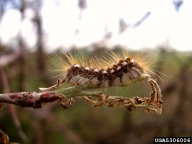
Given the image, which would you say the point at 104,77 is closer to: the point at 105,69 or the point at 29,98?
the point at 105,69

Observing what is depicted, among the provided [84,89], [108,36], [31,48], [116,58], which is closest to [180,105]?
[108,36]

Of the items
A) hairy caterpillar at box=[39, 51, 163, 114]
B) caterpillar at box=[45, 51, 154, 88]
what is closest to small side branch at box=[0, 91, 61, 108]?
hairy caterpillar at box=[39, 51, 163, 114]

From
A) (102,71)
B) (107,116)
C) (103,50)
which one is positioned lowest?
(107,116)

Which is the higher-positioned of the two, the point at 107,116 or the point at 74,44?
the point at 74,44

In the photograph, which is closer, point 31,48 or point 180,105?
point 31,48

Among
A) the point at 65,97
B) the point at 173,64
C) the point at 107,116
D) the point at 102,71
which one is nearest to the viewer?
the point at 65,97

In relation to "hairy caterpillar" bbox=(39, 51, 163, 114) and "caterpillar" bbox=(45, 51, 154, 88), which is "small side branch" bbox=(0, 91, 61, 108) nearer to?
"hairy caterpillar" bbox=(39, 51, 163, 114)

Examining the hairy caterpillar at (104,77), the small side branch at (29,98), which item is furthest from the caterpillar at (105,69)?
the small side branch at (29,98)

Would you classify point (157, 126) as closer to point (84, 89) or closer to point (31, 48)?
point (31, 48)
